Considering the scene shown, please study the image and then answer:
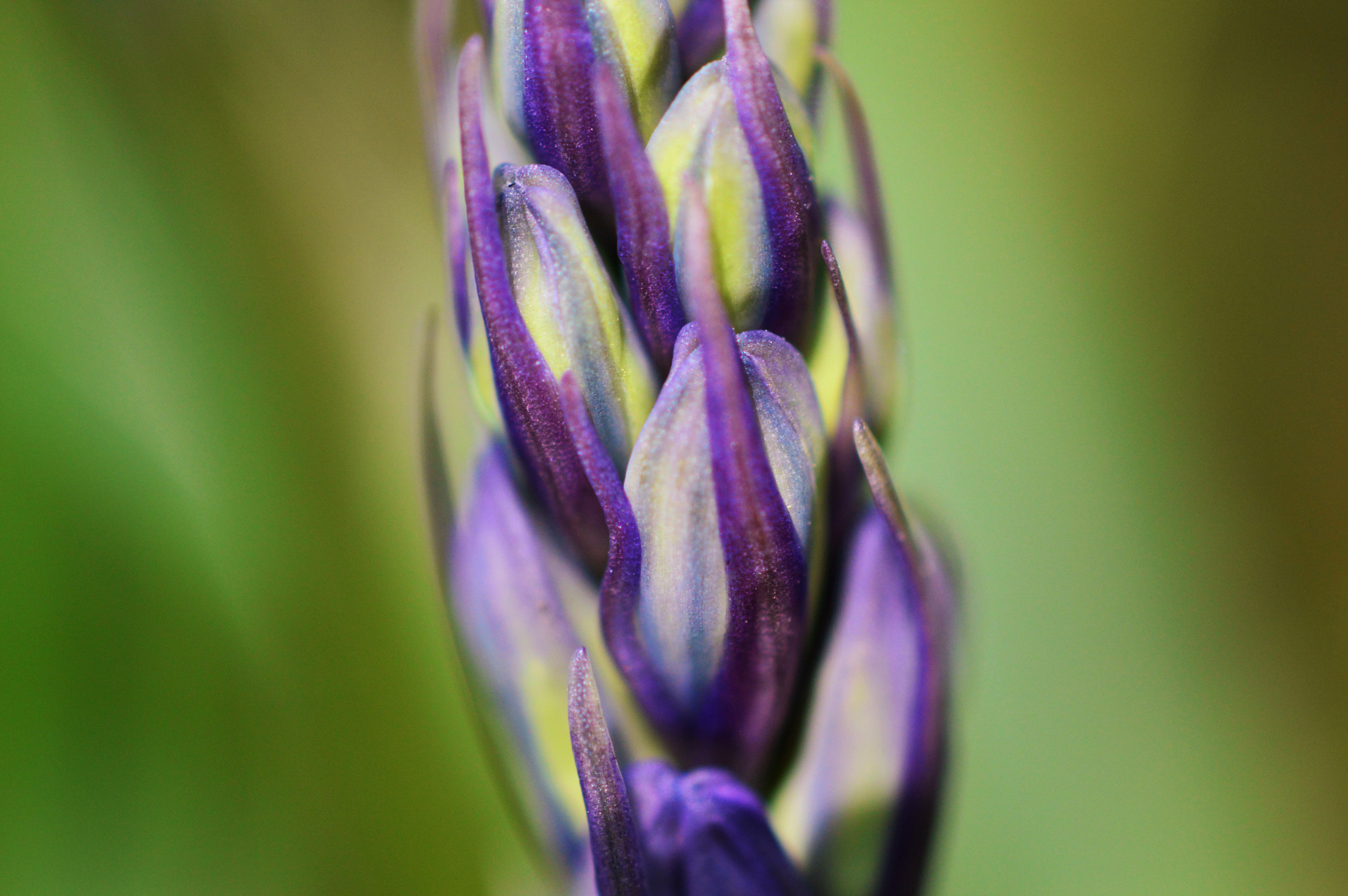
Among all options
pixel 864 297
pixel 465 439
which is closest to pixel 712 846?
pixel 864 297

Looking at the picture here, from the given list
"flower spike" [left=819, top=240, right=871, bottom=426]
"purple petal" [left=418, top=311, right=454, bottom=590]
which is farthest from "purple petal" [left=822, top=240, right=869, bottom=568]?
"purple petal" [left=418, top=311, right=454, bottom=590]

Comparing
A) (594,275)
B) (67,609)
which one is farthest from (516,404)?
(67,609)

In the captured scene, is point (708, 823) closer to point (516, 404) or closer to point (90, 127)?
point (516, 404)

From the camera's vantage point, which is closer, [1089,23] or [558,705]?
[558,705]

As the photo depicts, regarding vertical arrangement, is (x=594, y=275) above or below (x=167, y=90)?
below

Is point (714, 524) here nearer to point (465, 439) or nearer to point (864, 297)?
point (864, 297)

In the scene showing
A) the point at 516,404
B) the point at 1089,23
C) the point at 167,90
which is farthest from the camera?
the point at 1089,23

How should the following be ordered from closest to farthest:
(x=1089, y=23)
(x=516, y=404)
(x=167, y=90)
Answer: (x=516, y=404) < (x=167, y=90) < (x=1089, y=23)

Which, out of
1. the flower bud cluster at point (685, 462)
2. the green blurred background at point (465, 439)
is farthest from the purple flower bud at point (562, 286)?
the green blurred background at point (465, 439)
